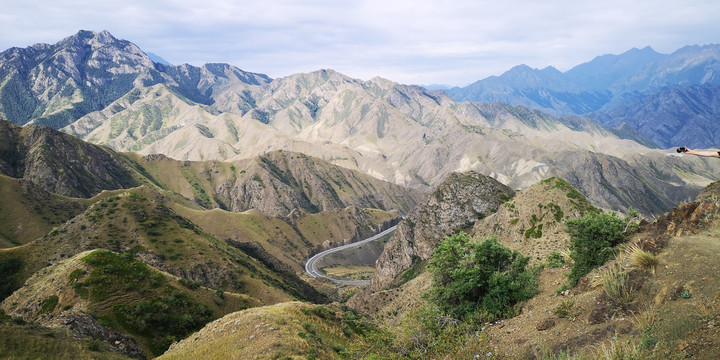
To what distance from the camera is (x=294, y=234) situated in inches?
6944

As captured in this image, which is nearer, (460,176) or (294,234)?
(460,176)

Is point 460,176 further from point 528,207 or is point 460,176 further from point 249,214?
point 249,214

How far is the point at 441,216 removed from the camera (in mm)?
92812

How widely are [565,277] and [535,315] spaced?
6461 mm

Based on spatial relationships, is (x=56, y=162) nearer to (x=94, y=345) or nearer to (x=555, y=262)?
(x=94, y=345)

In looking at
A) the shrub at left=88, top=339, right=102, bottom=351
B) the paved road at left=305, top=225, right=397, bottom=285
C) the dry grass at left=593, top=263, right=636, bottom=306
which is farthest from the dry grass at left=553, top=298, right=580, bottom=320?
the paved road at left=305, top=225, right=397, bottom=285

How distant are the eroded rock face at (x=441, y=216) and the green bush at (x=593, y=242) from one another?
208ft

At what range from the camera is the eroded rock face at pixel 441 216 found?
8725cm

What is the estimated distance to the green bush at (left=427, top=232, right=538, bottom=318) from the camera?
2327 cm

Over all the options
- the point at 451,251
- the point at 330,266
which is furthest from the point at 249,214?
the point at 451,251

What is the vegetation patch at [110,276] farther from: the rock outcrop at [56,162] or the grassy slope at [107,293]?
the rock outcrop at [56,162]

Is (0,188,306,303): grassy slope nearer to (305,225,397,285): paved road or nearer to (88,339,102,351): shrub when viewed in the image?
(88,339,102,351): shrub

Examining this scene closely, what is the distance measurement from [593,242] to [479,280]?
7.46 metres

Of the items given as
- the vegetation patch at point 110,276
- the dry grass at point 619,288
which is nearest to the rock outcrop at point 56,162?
the vegetation patch at point 110,276
